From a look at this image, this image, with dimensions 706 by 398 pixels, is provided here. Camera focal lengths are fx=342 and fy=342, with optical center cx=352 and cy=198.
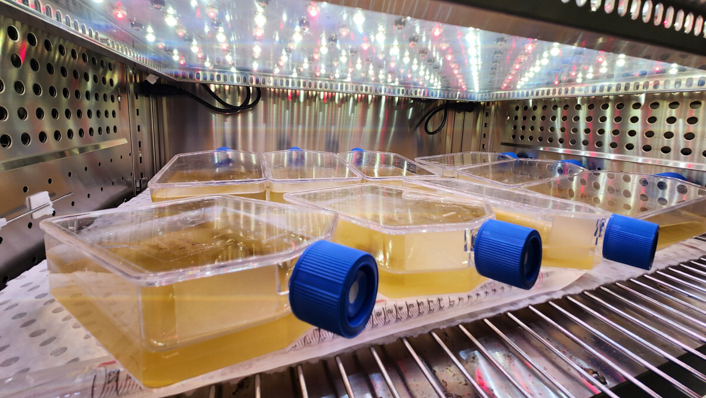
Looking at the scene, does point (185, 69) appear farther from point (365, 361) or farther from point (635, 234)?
point (635, 234)

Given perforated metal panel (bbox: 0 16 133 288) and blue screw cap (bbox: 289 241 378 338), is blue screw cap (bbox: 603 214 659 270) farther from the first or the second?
perforated metal panel (bbox: 0 16 133 288)

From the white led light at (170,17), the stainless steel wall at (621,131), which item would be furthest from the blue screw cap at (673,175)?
the white led light at (170,17)

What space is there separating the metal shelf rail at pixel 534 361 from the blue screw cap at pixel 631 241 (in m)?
0.10

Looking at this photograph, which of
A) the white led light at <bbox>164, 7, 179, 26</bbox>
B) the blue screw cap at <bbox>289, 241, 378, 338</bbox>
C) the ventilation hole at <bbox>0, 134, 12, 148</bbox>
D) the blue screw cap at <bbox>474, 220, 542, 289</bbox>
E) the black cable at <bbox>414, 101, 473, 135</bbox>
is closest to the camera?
the blue screw cap at <bbox>289, 241, 378, 338</bbox>

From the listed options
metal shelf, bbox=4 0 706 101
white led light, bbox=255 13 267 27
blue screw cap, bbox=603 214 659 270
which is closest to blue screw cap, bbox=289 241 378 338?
metal shelf, bbox=4 0 706 101

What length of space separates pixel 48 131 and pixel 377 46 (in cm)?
75

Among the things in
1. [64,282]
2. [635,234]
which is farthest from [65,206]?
[635,234]

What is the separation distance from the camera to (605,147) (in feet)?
4.09

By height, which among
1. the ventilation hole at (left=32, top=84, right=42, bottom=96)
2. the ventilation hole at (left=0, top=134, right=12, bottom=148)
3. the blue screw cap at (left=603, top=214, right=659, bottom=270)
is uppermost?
the ventilation hole at (left=32, top=84, right=42, bottom=96)

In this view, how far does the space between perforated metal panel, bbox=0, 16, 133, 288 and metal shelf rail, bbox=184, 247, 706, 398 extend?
18.9 inches

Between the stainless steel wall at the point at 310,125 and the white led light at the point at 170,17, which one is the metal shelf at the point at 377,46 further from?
the stainless steel wall at the point at 310,125

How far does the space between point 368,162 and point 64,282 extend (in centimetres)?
101

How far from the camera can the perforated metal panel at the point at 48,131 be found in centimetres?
56

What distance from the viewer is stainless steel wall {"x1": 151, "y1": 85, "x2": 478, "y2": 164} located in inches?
54.0
